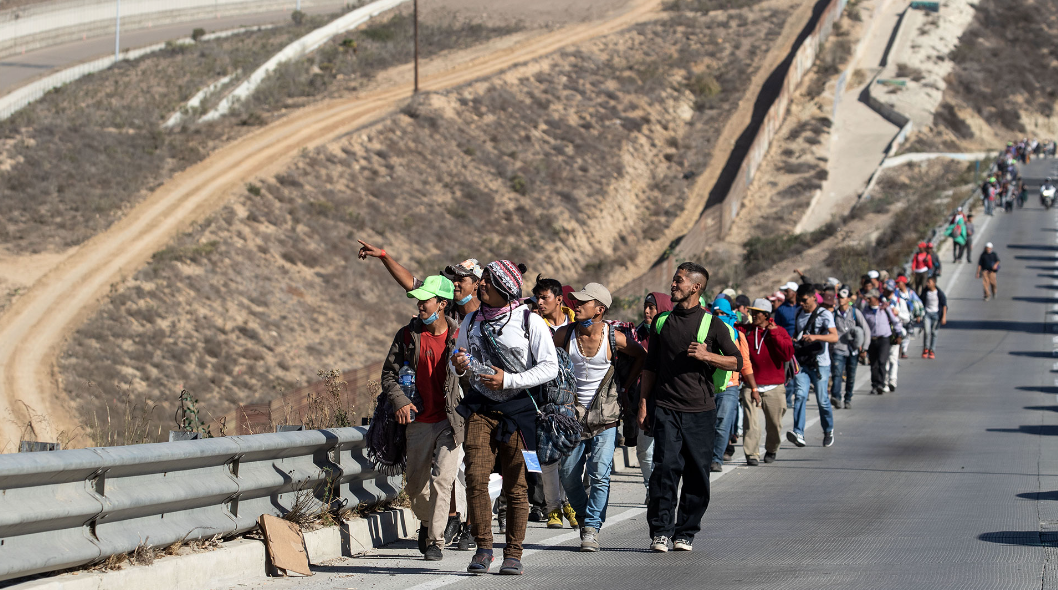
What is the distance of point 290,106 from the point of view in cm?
5150

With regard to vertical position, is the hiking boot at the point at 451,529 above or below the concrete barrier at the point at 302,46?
below

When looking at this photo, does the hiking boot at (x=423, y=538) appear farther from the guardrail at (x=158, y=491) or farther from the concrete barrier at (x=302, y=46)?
the concrete barrier at (x=302, y=46)

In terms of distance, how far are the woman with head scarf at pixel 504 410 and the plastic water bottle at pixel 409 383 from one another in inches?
22.8

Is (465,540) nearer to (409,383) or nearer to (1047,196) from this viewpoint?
(409,383)

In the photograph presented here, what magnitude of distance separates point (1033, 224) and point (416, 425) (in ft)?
152

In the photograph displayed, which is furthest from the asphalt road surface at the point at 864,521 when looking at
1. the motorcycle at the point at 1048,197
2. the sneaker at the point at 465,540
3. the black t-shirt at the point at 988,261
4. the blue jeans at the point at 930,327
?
the motorcycle at the point at 1048,197

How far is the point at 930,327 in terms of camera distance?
1016 inches

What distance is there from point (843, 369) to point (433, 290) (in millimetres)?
12858

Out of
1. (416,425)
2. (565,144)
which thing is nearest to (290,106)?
(565,144)

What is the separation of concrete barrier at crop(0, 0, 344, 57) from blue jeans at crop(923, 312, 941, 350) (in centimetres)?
5834

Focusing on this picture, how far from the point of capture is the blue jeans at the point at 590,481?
8.67 m

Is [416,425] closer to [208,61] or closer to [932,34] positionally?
[208,61]

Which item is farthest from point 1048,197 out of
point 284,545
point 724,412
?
point 284,545

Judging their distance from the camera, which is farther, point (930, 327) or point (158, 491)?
point (930, 327)
